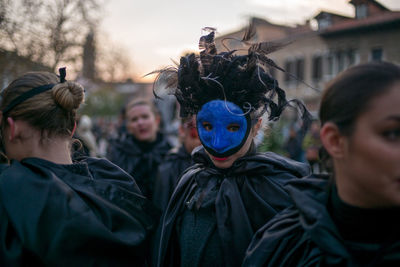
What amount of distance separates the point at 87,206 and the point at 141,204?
1.48 feet

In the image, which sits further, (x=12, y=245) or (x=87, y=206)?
(x=87, y=206)

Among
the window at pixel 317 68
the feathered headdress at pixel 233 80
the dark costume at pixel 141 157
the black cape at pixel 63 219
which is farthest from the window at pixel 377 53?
the black cape at pixel 63 219

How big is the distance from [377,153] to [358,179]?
150 millimetres

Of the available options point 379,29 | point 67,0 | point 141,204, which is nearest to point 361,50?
point 379,29

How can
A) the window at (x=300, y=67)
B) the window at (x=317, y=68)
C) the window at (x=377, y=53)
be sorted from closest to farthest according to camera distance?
the window at (x=377, y=53) → the window at (x=317, y=68) → the window at (x=300, y=67)

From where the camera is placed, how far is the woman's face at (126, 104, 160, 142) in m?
6.31

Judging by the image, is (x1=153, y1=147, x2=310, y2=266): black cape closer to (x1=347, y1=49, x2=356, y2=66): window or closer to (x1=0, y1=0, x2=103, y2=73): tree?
(x1=0, y1=0, x2=103, y2=73): tree

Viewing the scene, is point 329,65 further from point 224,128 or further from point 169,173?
point 224,128

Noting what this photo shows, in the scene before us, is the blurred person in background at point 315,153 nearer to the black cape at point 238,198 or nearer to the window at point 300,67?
the black cape at point 238,198

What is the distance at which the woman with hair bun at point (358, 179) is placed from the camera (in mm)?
1782

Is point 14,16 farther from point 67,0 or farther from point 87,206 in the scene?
point 87,206

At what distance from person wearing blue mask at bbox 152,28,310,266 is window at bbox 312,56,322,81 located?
28.3 metres

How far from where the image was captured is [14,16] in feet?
13.0

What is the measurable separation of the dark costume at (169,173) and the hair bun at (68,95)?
2.72 meters
